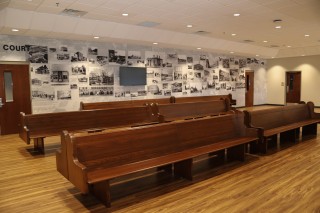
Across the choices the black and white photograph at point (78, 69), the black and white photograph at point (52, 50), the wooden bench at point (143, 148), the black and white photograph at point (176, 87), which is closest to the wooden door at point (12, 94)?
the black and white photograph at point (52, 50)

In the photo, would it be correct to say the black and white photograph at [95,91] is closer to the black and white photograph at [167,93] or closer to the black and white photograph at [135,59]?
the black and white photograph at [135,59]

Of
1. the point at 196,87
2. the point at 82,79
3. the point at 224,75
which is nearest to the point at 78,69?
the point at 82,79

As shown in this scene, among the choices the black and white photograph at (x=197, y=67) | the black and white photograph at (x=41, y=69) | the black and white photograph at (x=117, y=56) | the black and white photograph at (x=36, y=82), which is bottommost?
the black and white photograph at (x=36, y=82)

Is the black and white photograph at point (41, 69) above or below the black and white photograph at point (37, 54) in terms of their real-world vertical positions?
below

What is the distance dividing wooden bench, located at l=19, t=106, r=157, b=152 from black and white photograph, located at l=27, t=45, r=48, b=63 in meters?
2.83

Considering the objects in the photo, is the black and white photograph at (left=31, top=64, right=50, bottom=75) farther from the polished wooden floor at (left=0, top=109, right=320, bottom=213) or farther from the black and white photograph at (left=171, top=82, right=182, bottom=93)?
the black and white photograph at (left=171, top=82, right=182, bottom=93)

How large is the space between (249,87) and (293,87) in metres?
2.45

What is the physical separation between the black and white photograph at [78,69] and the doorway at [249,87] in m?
9.39

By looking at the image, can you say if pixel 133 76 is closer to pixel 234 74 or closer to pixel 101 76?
pixel 101 76

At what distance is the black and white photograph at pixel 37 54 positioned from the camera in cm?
743

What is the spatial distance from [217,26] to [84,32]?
160 inches

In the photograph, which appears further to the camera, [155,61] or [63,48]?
[155,61]

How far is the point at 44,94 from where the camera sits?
7754 millimetres

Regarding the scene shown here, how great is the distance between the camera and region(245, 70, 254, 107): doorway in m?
14.4
